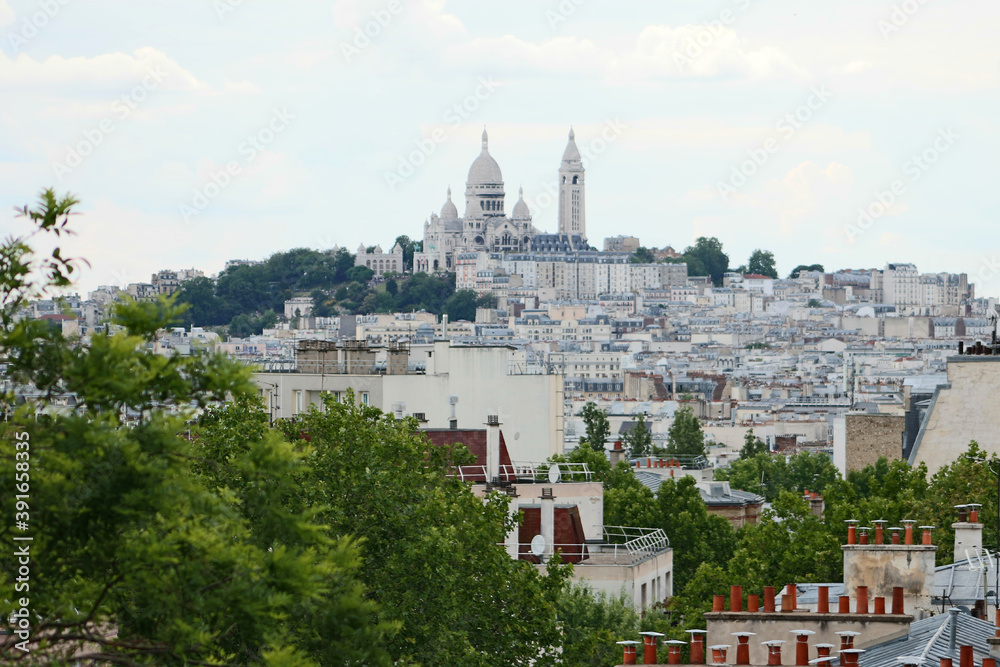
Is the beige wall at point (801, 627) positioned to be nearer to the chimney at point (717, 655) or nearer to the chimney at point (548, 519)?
the chimney at point (717, 655)

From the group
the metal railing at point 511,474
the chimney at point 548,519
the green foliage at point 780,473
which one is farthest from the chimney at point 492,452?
the green foliage at point 780,473

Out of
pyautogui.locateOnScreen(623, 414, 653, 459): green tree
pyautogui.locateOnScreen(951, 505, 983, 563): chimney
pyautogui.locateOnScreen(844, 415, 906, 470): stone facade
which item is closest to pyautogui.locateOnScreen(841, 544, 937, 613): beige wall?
pyautogui.locateOnScreen(951, 505, 983, 563): chimney

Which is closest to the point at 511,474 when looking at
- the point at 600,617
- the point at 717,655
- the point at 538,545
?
the point at 538,545

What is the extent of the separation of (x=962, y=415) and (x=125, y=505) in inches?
1124

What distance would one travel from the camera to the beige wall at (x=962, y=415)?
3528 cm

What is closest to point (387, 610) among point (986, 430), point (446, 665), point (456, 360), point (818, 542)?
point (446, 665)

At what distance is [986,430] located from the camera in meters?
35.5

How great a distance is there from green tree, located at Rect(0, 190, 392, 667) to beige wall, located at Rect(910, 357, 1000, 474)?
27.3 metres

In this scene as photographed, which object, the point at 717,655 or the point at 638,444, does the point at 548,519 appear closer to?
the point at 717,655

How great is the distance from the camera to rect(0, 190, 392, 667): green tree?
344 inches

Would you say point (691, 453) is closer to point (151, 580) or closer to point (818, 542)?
point (818, 542)

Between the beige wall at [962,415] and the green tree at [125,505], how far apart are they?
89.6 feet

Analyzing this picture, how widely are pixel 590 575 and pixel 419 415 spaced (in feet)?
23.6

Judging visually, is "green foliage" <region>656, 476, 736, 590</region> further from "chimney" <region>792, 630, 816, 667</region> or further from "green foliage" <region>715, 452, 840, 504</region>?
"green foliage" <region>715, 452, 840, 504</region>
